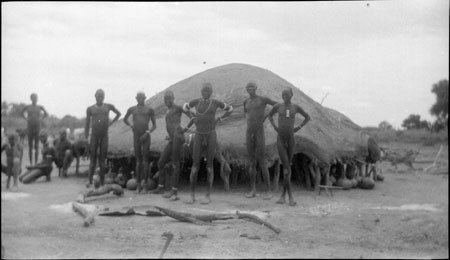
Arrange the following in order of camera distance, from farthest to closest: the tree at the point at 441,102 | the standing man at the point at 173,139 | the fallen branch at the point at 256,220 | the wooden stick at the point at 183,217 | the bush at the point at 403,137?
the bush at the point at 403,137 < the standing man at the point at 173,139 < the wooden stick at the point at 183,217 < the fallen branch at the point at 256,220 < the tree at the point at 441,102

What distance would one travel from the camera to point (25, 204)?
6.84m

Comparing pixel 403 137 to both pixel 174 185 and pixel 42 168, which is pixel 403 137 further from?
pixel 42 168

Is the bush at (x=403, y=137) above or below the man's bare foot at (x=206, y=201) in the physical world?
above

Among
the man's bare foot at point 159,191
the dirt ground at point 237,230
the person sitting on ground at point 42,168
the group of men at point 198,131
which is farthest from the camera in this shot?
the person sitting on ground at point 42,168

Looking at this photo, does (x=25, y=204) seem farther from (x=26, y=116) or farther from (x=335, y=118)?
(x=335, y=118)

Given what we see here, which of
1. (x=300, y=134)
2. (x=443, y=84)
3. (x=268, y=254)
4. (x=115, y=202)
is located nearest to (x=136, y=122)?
(x=115, y=202)

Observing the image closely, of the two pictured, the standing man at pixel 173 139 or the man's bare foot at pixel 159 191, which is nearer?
the standing man at pixel 173 139

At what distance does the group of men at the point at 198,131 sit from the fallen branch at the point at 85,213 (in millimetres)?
1585

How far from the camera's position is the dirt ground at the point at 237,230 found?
15.2 feet

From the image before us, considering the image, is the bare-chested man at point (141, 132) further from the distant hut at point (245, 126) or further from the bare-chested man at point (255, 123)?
the bare-chested man at point (255, 123)

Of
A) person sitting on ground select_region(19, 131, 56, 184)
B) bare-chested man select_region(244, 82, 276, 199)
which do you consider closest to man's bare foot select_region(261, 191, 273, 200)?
bare-chested man select_region(244, 82, 276, 199)

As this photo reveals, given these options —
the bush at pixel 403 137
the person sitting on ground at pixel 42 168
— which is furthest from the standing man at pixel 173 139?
the bush at pixel 403 137

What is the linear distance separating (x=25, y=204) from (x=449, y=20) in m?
5.72

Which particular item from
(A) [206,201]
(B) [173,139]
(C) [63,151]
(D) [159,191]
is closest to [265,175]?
(A) [206,201]
